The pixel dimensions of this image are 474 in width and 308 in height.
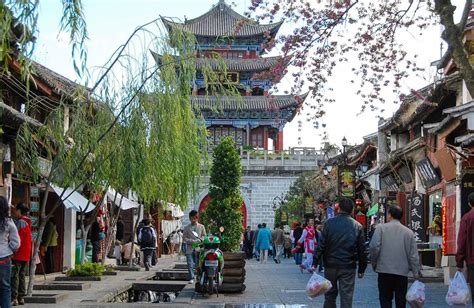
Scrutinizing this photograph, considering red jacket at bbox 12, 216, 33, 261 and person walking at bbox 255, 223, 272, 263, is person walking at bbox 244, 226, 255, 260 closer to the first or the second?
person walking at bbox 255, 223, 272, 263

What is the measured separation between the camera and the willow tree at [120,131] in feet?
47.2

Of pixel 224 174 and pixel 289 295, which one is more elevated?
pixel 224 174

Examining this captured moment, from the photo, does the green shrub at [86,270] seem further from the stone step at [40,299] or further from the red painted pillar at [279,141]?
the red painted pillar at [279,141]

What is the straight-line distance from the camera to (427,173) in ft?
72.8

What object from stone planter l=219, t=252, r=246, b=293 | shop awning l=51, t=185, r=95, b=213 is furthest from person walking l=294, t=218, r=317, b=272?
stone planter l=219, t=252, r=246, b=293

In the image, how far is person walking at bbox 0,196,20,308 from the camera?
1001 cm

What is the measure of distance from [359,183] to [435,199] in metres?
14.0

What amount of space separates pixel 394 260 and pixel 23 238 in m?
5.20

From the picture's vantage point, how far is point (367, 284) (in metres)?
19.3

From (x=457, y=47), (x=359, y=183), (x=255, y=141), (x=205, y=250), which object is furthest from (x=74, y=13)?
(x=255, y=141)

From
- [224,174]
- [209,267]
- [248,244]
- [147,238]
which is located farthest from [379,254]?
[248,244]

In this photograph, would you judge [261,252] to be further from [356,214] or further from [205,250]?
[205,250]

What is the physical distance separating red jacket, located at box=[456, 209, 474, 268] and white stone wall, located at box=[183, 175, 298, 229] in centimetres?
5152

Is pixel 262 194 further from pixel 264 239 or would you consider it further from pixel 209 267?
pixel 209 267
